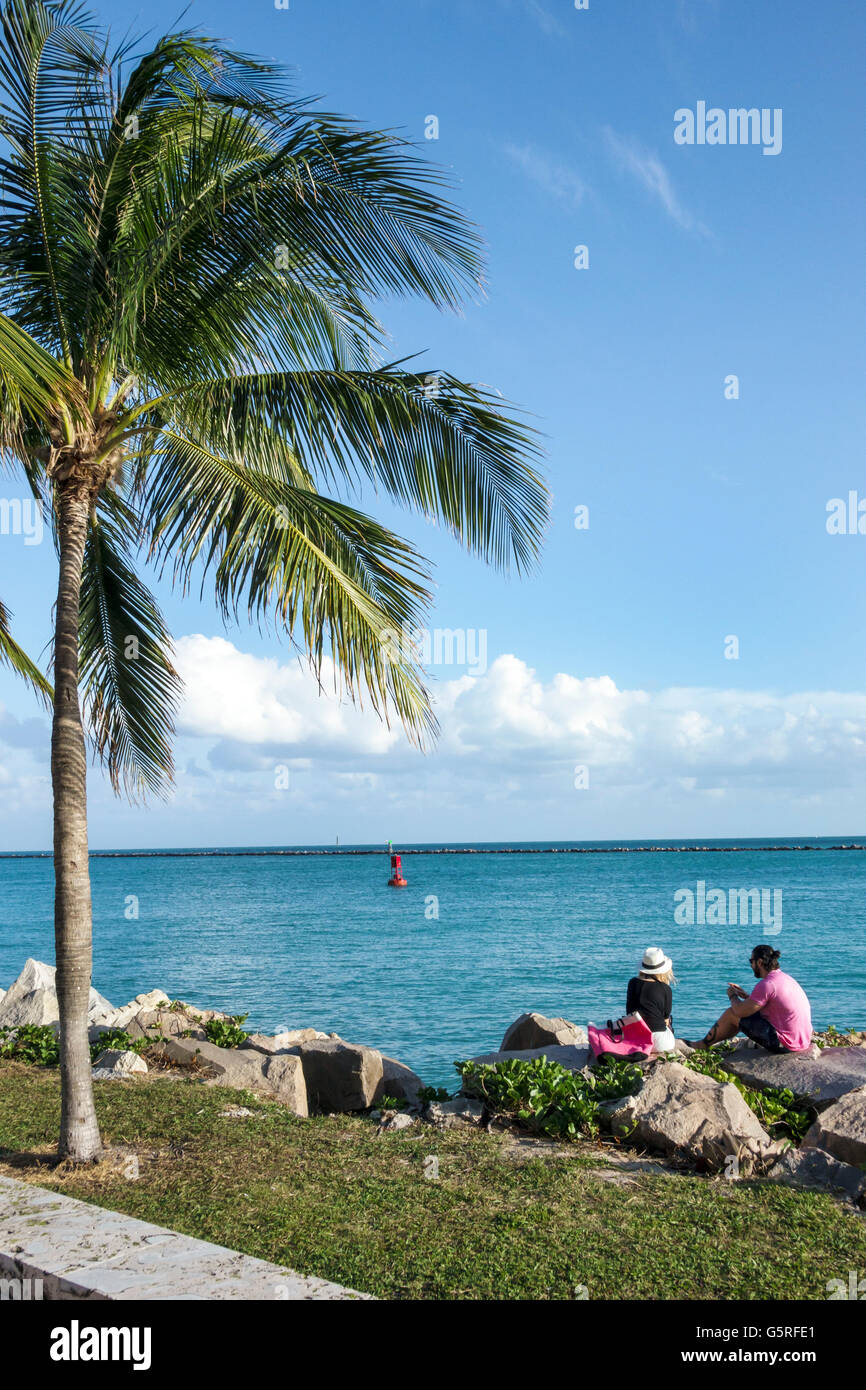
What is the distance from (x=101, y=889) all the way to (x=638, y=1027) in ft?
284

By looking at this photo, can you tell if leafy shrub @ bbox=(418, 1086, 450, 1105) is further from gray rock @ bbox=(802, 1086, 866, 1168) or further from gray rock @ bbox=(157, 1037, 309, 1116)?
gray rock @ bbox=(802, 1086, 866, 1168)

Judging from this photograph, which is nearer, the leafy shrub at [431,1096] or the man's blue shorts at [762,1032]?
the leafy shrub at [431,1096]

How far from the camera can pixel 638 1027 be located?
8727 millimetres

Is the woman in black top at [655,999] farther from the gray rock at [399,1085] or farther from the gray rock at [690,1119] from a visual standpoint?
the gray rock at [399,1085]

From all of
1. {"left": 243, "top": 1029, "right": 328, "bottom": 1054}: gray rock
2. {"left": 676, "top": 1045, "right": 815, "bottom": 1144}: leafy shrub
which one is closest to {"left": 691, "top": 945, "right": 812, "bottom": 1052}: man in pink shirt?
{"left": 676, "top": 1045, "right": 815, "bottom": 1144}: leafy shrub

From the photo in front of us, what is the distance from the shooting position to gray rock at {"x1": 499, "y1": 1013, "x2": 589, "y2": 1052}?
11.4 metres

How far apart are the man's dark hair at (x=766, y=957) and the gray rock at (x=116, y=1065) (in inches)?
235

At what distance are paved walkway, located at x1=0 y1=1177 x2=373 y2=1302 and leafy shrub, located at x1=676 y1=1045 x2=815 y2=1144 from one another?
425 cm

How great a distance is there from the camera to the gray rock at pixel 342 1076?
916cm

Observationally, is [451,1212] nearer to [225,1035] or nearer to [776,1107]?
[776,1107]

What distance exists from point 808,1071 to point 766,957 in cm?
121

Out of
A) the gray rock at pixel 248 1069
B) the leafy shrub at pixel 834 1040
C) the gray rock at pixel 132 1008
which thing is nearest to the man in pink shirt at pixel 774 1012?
the leafy shrub at pixel 834 1040
